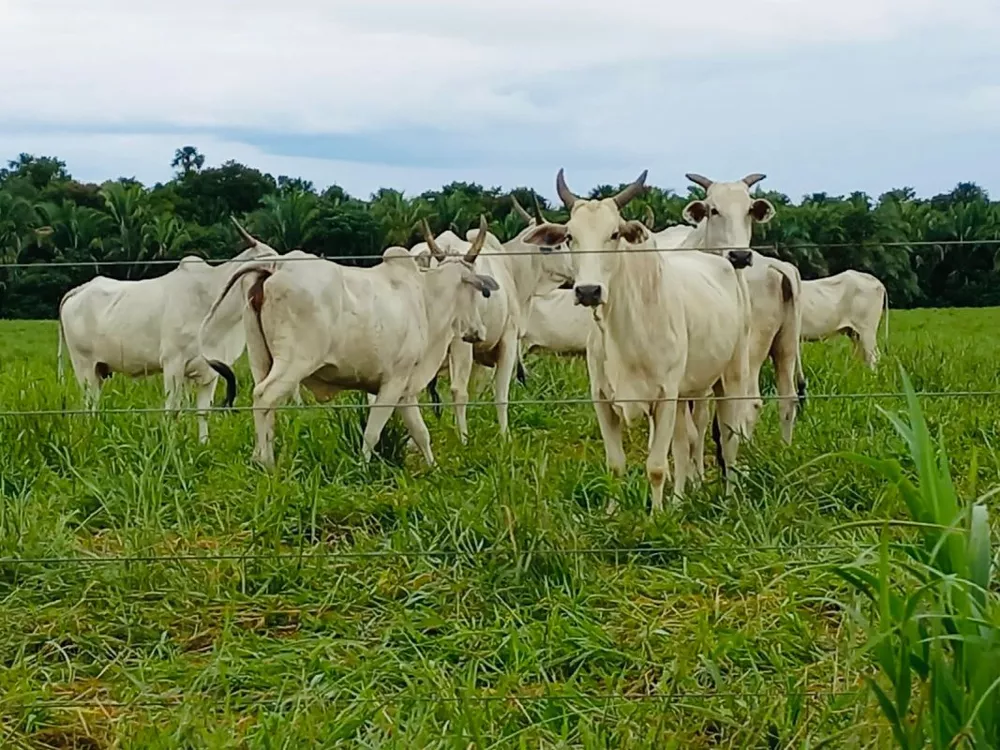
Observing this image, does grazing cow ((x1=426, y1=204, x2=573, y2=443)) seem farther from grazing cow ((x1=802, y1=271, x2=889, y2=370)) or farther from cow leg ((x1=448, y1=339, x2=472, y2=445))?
grazing cow ((x1=802, y1=271, x2=889, y2=370))

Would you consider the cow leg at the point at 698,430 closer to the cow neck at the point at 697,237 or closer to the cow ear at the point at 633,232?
the cow neck at the point at 697,237

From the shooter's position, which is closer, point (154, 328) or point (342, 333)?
point (342, 333)

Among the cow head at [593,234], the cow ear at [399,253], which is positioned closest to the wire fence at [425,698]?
the cow head at [593,234]

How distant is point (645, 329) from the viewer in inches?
246

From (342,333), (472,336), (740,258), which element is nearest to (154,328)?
(472,336)

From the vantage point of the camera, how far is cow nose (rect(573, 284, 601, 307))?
555 cm

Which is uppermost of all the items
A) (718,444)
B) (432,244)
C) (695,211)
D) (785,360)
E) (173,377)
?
(695,211)

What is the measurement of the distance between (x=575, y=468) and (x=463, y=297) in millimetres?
2579

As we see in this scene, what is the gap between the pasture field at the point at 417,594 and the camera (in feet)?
11.1

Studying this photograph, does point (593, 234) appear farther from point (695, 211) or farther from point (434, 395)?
point (434, 395)

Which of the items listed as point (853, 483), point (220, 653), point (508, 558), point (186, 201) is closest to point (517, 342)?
point (186, 201)

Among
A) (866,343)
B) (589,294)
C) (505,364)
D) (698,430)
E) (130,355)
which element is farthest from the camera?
(866,343)

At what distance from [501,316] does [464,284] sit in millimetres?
1481

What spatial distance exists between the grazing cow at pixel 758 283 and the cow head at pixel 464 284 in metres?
1.21
